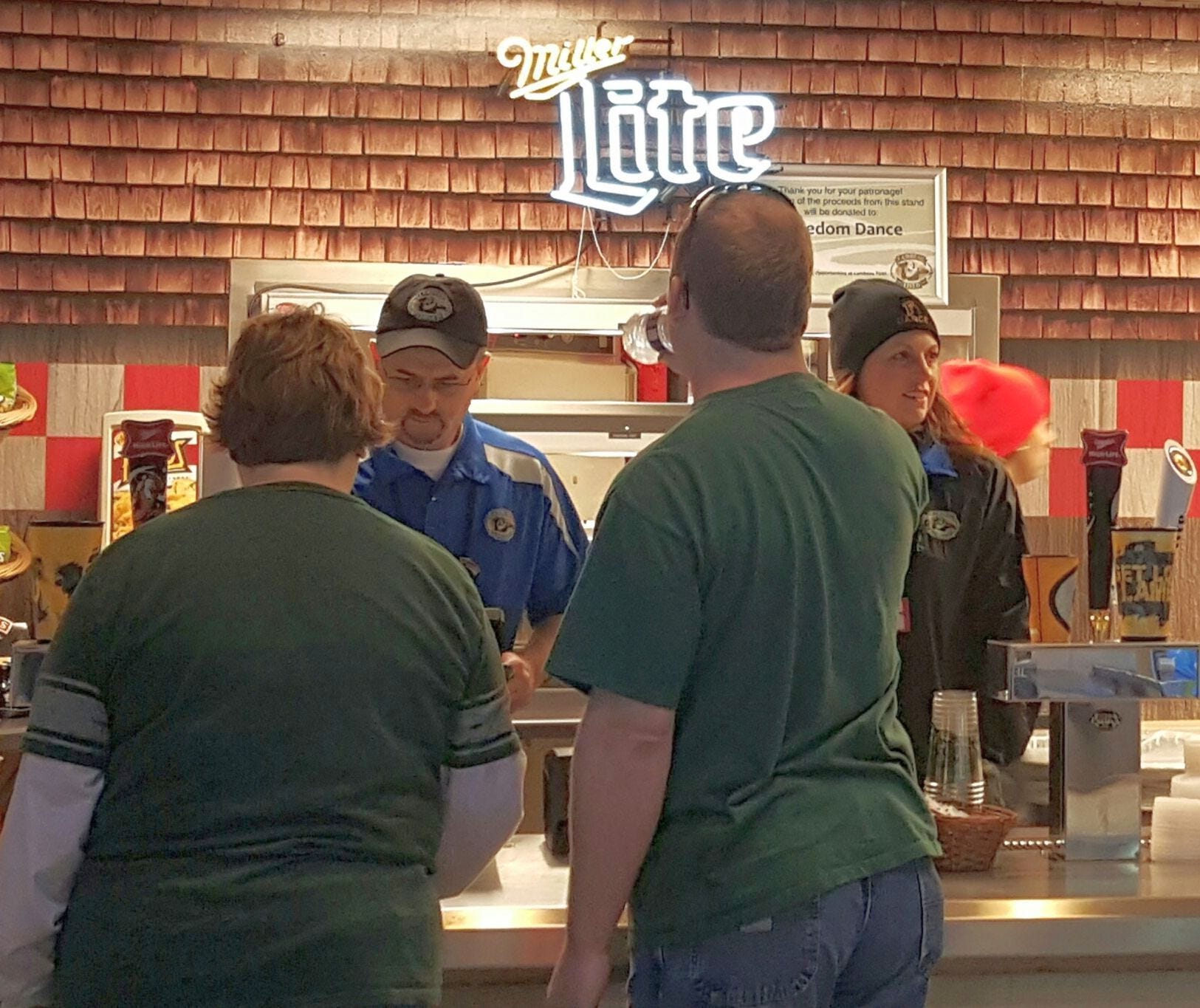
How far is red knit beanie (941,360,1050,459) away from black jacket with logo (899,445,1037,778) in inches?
21.5

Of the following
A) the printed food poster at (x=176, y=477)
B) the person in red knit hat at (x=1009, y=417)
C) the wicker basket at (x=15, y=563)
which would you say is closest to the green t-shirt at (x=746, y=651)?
the person in red knit hat at (x=1009, y=417)

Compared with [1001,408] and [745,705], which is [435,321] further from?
[1001,408]

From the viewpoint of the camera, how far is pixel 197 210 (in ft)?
15.8

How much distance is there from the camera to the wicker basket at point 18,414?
3610mm

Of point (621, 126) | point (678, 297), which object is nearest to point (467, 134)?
point (621, 126)

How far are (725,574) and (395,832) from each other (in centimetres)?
41

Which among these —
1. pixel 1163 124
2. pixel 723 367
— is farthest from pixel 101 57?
pixel 723 367

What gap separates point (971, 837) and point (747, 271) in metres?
0.93

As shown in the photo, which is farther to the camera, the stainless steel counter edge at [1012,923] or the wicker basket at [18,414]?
the wicker basket at [18,414]

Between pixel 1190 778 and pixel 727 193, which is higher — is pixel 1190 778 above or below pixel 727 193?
below

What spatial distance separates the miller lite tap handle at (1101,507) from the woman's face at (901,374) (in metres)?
0.43

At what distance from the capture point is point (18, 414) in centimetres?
366

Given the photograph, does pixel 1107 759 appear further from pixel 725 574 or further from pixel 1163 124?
pixel 1163 124

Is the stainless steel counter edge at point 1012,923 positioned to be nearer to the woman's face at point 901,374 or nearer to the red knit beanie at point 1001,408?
the woman's face at point 901,374
